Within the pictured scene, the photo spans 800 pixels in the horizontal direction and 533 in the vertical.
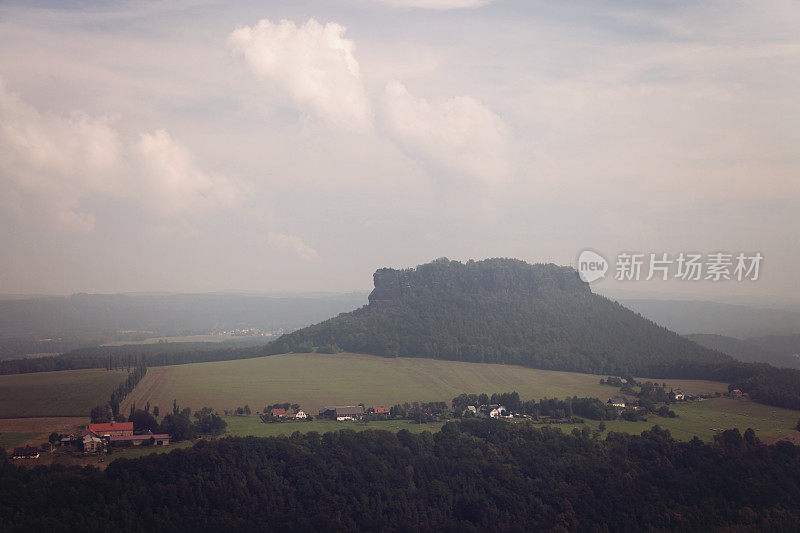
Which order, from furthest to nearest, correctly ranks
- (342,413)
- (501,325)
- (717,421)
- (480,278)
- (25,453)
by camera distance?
(480,278) → (501,325) → (342,413) → (717,421) → (25,453)

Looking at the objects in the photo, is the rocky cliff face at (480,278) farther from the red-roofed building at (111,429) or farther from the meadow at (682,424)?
the red-roofed building at (111,429)

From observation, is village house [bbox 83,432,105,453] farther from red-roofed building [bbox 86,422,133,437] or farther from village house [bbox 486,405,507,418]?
village house [bbox 486,405,507,418]

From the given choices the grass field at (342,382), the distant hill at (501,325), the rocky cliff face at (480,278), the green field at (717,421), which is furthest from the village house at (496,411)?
the rocky cliff face at (480,278)

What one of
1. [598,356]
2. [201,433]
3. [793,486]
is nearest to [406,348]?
[598,356]

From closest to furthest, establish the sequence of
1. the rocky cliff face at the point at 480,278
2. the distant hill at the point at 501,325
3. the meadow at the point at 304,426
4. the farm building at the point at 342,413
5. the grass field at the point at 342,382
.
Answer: the meadow at the point at 304,426
the farm building at the point at 342,413
the grass field at the point at 342,382
the distant hill at the point at 501,325
the rocky cliff face at the point at 480,278

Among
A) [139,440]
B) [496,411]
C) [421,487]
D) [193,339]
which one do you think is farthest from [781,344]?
[193,339]

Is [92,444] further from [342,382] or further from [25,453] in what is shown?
[342,382]

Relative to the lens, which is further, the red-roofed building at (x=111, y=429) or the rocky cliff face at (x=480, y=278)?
the rocky cliff face at (x=480, y=278)
